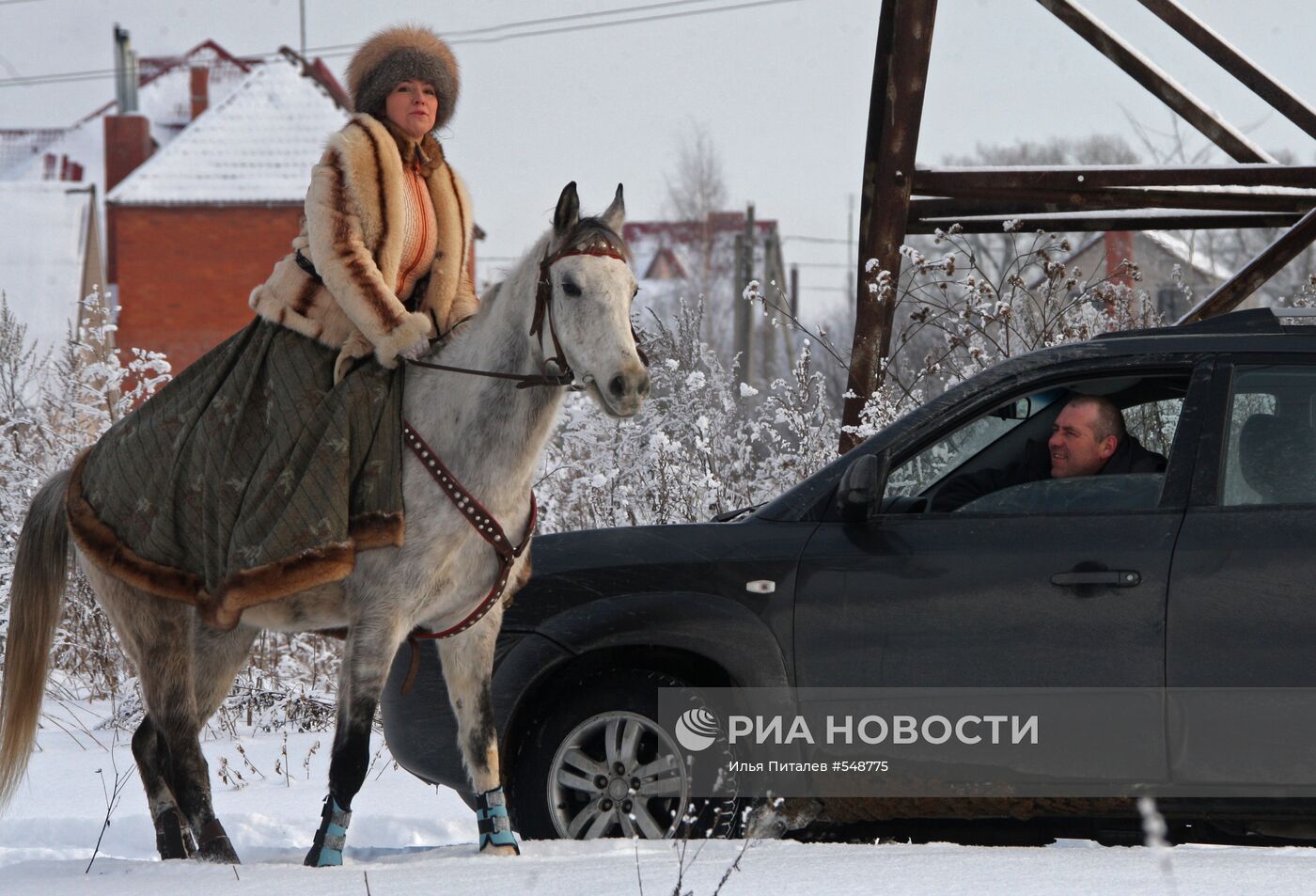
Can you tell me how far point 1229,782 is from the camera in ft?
15.0

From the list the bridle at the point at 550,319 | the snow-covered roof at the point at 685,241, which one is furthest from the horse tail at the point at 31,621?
the snow-covered roof at the point at 685,241

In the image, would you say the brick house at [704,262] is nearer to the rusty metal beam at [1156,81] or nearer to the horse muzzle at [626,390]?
the rusty metal beam at [1156,81]

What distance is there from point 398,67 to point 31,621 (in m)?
2.25

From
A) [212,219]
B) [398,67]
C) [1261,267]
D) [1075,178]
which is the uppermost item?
[212,219]

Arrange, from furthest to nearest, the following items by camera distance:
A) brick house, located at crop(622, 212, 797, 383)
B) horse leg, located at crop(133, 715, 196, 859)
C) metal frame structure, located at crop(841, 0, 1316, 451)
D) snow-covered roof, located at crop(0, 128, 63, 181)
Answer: brick house, located at crop(622, 212, 797, 383) → snow-covered roof, located at crop(0, 128, 63, 181) → metal frame structure, located at crop(841, 0, 1316, 451) → horse leg, located at crop(133, 715, 196, 859)

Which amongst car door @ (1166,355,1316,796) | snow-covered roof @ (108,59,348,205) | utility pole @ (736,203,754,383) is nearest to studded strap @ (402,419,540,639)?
car door @ (1166,355,1316,796)

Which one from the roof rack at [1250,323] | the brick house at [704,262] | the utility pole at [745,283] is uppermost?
the brick house at [704,262]

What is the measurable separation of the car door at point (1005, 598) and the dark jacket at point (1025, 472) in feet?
0.41

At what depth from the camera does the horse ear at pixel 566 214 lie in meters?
4.64

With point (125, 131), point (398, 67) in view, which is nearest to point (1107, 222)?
point (398, 67)

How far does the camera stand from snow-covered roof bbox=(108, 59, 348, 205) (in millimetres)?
42375

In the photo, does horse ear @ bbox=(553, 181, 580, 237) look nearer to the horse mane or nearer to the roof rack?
the horse mane

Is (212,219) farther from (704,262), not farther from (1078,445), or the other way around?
(1078,445)

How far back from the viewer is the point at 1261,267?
949 cm
